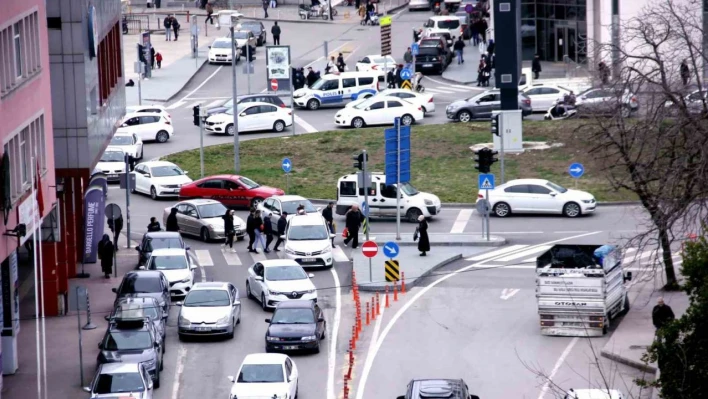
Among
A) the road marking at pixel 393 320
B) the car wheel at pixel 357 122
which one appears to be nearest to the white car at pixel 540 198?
the road marking at pixel 393 320

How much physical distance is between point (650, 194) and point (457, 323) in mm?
5945

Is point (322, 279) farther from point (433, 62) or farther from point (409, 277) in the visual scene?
point (433, 62)

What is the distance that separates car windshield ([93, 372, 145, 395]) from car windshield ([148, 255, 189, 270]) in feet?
34.2

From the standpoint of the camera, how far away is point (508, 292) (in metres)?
40.9

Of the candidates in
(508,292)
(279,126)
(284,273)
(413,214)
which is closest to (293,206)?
(413,214)

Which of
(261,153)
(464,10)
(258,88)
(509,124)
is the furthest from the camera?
(464,10)

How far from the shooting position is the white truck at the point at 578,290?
115 feet

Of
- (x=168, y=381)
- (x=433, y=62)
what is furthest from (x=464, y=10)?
(x=168, y=381)

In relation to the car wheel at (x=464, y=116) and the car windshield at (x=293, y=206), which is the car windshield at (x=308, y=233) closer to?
the car windshield at (x=293, y=206)

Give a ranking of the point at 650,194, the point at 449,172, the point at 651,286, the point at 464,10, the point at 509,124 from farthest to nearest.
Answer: the point at 464,10 < the point at 449,172 < the point at 509,124 < the point at 651,286 < the point at 650,194

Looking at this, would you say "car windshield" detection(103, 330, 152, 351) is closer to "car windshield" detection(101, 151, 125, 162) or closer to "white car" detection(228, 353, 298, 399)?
"white car" detection(228, 353, 298, 399)

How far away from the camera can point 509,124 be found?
52250mm

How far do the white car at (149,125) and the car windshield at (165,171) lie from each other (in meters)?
8.63

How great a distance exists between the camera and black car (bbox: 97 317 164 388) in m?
32.8
